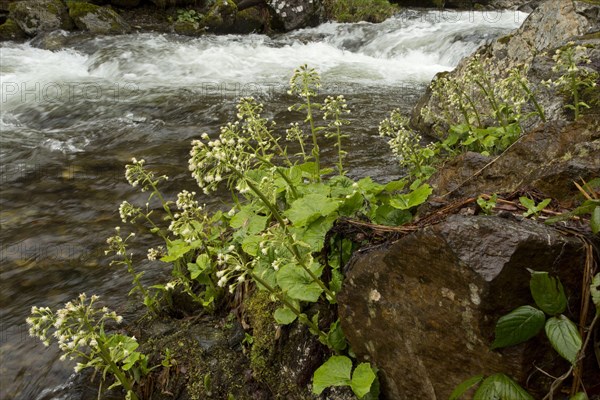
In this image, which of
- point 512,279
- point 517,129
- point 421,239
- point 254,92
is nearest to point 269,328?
point 421,239

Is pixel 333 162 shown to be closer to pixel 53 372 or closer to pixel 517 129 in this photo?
pixel 517 129

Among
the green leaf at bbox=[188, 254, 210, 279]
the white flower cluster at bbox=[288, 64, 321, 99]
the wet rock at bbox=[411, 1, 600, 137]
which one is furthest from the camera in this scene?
the wet rock at bbox=[411, 1, 600, 137]

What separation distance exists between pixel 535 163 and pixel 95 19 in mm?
17133

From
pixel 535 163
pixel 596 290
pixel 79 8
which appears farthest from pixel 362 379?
pixel 79 8

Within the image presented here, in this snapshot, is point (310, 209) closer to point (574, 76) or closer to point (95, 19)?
point (574, 76)

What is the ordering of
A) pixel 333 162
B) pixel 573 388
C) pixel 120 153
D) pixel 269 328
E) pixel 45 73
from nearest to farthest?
pixel 573 388, pixel 269 328, pixel 333 162, pixel 120 153, pixel 45 73

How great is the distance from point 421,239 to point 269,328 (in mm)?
1435

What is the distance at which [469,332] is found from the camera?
1941 millimetres

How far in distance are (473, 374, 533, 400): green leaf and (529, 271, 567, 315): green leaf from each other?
31 cm

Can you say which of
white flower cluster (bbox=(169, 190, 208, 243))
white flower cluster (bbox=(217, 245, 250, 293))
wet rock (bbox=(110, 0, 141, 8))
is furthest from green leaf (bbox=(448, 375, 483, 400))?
wet rock (bbox=(110, 0, 141, 8))

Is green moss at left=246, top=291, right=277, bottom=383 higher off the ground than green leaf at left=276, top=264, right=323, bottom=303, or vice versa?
green leaf at left=276, top=264, right=323, bottom=303

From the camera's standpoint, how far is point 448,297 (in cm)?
198

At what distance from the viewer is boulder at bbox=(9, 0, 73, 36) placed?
1608 cm

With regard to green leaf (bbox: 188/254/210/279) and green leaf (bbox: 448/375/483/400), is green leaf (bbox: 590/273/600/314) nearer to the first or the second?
green leaf (bbox: 448/375/483/400)
